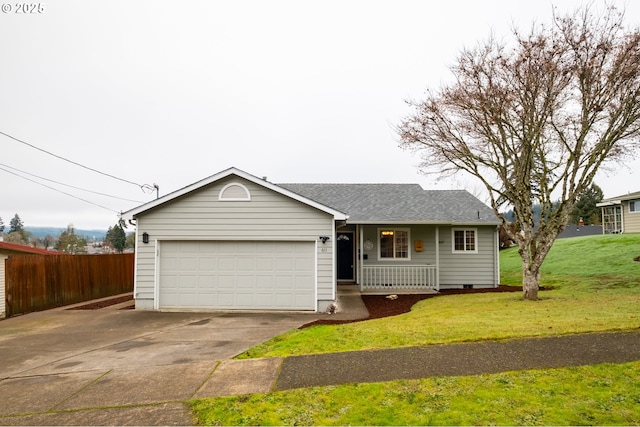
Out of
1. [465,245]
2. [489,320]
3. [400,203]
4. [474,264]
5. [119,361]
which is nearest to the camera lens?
[119,361]

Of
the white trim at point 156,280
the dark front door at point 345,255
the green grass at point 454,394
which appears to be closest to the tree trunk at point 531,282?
the green grass at point 454,394

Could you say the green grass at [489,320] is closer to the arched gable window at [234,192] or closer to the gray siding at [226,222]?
the gray siding at [226,222]

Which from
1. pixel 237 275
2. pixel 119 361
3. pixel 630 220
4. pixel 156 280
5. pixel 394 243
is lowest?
pixel 119 361

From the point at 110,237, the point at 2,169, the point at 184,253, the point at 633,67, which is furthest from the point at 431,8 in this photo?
the point at 110,237

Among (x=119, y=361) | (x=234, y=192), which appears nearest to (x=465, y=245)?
(x=234, y=192)

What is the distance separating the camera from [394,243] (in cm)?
1706

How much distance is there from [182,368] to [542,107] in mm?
11249

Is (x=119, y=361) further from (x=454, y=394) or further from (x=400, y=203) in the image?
(x=400, y=203)

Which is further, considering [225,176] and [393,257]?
[393,257]

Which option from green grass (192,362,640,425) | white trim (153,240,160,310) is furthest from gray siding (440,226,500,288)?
green grass (192,362,640,425)

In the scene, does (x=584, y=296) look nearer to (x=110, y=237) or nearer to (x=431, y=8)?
(x=431, y=8)

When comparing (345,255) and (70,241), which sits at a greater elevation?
(70,241)

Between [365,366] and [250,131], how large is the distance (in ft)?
77.5

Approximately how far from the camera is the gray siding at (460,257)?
17.0m
